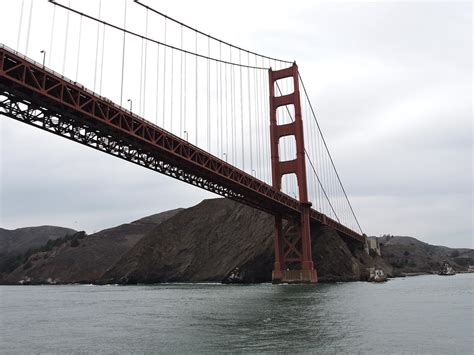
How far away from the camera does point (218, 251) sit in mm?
86375

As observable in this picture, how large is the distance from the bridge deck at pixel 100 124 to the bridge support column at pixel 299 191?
12207 mm

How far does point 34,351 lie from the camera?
1434cm

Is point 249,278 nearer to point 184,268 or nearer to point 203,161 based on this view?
point 184,268

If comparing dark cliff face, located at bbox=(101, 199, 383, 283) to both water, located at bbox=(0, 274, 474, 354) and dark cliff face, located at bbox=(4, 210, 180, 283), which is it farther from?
water, located at bbox=(0, 274, 474, 354)

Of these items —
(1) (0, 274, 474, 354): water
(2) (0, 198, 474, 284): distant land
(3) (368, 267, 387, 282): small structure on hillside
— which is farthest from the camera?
(2) (0, 198, 474, 284): distant land

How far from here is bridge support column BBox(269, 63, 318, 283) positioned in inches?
2325

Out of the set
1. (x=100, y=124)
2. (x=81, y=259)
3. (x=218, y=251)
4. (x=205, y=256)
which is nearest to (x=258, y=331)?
(x=100, y=124)

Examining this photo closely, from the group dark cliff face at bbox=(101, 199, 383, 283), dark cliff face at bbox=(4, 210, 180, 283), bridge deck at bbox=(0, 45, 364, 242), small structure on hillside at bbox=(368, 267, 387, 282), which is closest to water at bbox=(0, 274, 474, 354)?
bridge deck at bbox=(0, 45, 364, 242)

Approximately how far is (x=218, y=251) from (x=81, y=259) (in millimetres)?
63679

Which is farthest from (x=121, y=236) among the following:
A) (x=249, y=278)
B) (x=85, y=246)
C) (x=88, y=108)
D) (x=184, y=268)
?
(x=88, y=108)

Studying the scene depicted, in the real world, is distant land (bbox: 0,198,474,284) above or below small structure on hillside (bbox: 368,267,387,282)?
above

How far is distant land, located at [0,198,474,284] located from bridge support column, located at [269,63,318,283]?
16.4 ft

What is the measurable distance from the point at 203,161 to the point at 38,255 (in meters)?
128

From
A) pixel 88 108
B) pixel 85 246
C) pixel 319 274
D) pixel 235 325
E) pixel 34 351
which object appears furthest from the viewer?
pixel 85 246
